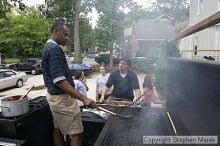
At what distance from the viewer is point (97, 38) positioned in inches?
931

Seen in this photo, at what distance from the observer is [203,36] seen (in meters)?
14.3

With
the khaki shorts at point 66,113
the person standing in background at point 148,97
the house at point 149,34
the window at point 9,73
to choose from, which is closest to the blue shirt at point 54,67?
the khaki shorts at point 66,113

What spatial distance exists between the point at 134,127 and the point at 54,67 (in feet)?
3.37

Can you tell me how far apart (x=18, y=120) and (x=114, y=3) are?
13.7ft

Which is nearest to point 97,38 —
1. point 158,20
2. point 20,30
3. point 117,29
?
point 117,29

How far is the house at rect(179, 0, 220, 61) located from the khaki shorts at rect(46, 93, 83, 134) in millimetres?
7883

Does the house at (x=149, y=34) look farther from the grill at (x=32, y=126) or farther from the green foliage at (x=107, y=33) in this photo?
the grill at (x=32, y=126)

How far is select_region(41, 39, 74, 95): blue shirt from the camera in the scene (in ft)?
8.49

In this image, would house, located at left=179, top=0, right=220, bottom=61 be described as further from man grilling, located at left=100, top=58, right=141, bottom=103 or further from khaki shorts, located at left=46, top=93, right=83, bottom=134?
khaki shorts, located at left=46, top=93, right=83, bottom=134

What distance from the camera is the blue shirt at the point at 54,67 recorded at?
2.59m

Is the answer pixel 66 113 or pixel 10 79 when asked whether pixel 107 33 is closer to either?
pixel 10 79

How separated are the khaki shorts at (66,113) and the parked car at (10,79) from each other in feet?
36.0

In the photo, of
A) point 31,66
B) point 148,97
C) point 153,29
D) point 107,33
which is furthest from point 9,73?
point 153,29

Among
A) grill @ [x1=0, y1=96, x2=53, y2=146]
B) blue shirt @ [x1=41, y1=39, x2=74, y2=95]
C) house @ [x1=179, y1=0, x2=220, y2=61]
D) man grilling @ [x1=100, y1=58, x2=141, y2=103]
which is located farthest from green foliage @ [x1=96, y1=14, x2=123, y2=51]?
blue shirt @ [x1=41, y1=39, x2=74, y2=95]
